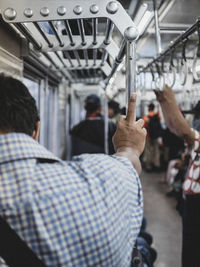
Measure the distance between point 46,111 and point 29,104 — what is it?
2.50 meters

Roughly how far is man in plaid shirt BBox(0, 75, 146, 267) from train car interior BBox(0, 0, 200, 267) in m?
0.46

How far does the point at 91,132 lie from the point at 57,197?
253cm

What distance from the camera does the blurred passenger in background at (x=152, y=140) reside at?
7379 mm

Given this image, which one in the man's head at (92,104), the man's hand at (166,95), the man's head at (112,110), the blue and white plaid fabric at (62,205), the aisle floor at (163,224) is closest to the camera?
the blue and white plaid fabric at (62,205)

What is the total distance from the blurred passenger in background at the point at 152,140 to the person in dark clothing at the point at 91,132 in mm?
4138

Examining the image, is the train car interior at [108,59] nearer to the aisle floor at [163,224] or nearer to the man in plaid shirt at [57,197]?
the aisle floor at [163,224]

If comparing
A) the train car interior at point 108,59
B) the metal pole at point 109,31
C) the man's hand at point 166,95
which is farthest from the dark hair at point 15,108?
the man's hand at point 166,95

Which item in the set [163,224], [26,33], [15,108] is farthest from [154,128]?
[15,108]

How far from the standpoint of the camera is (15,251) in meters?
0.76

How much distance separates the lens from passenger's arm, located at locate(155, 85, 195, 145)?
6.59 ft

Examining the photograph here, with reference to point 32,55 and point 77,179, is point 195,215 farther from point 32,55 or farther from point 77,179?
point 32,55

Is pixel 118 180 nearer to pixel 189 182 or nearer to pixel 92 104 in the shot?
pixel 189 182

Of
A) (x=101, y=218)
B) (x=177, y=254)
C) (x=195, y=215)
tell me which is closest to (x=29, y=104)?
(x=101, y=218)

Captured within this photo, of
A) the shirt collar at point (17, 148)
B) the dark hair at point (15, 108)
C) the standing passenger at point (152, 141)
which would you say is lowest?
the standing passenger at point (152, 141)
